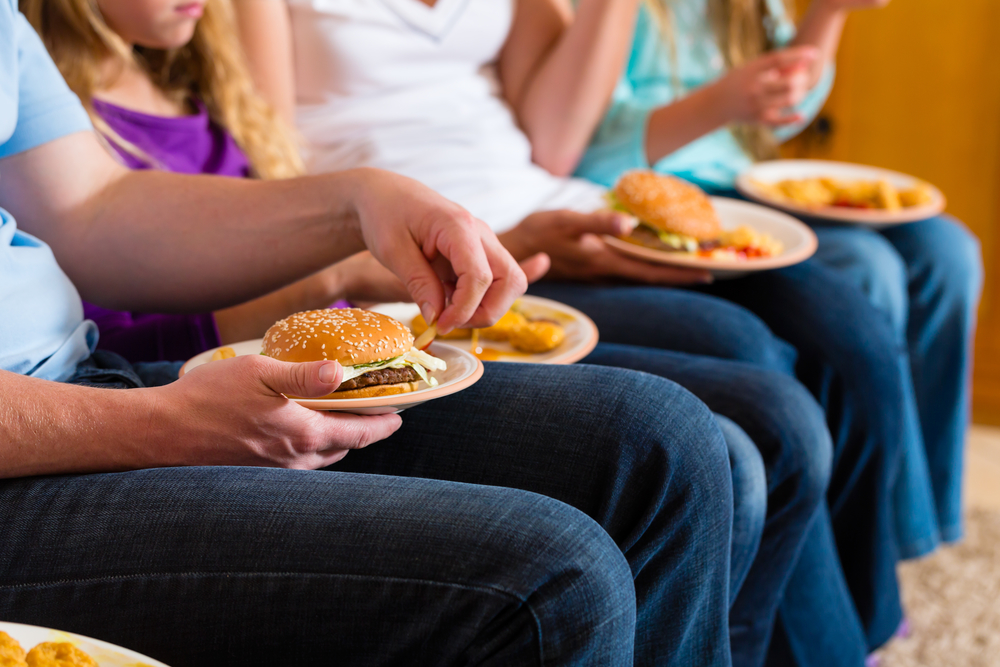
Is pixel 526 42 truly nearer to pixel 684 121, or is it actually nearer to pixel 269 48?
pixel 684 121

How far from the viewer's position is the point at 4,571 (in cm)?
62

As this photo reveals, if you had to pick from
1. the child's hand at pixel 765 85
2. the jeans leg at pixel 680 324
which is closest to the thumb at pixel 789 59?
the child's hand at pixel 765 85

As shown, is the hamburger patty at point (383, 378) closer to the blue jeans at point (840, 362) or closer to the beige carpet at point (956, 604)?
the blue jeans at point (840, 362)

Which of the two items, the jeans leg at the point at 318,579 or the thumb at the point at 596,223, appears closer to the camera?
the jeans leg at the point at 318,579

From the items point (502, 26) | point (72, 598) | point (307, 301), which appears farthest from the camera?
point (502, 26)

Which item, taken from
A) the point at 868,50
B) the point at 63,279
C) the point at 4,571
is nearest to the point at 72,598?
the point at 4,571

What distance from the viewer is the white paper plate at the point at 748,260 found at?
1.39 meters

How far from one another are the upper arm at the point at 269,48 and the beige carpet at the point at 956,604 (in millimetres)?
1384

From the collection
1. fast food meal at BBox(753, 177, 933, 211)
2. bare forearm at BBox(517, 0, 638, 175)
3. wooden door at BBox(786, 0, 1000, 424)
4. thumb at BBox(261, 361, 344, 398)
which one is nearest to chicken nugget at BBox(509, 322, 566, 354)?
thumb at BBox(261, 361, 344, 398)

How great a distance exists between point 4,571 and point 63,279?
1.10 feet

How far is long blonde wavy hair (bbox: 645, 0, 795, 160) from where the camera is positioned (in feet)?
6.34

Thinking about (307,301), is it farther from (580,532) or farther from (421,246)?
(580,532)

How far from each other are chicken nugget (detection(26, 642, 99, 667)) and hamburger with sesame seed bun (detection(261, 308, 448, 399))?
0.31 m

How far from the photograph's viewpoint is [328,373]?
63 centimetres
